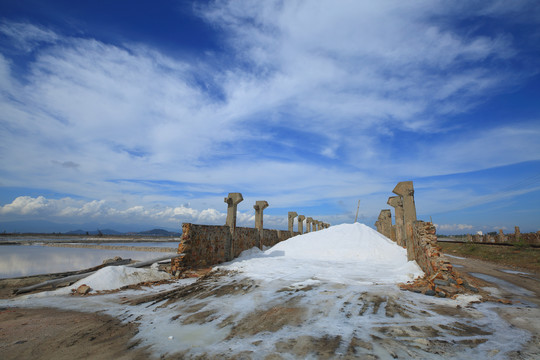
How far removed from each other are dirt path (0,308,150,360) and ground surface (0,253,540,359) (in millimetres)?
12

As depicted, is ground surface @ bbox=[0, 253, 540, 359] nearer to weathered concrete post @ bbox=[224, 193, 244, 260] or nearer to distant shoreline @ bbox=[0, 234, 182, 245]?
weathered concrete post @ bbox=[224, 193, 244, 260]

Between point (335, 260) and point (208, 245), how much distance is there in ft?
19.0

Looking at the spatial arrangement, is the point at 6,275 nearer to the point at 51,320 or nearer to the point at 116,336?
the point at 51,320

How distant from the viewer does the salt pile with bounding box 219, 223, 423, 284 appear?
7.91 metres

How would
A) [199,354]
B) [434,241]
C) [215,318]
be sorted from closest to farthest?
[199,354] < [215,318] < [434,241]

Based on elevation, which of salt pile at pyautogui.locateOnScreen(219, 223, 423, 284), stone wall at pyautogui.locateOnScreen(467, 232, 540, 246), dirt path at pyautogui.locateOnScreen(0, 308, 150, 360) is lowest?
dirt path at pyautogui.locateOnScreen(0, 308, 150, 360)

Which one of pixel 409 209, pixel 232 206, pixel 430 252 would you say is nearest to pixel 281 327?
pixel 430 252

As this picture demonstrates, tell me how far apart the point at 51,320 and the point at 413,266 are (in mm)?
9496

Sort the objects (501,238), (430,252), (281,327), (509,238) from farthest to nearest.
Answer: (501,238) → (509,238) → (430,252) → (281,327)

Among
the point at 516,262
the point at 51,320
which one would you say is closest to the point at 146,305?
the point at 51,320

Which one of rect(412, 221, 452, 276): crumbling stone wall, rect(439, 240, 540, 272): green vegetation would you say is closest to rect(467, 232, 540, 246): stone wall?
rect(439, 240, 540, 272): green vegetation

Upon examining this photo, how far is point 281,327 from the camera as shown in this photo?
3707 millimetres

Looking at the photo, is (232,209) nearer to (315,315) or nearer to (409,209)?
(409,209)

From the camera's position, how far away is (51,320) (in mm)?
4254
